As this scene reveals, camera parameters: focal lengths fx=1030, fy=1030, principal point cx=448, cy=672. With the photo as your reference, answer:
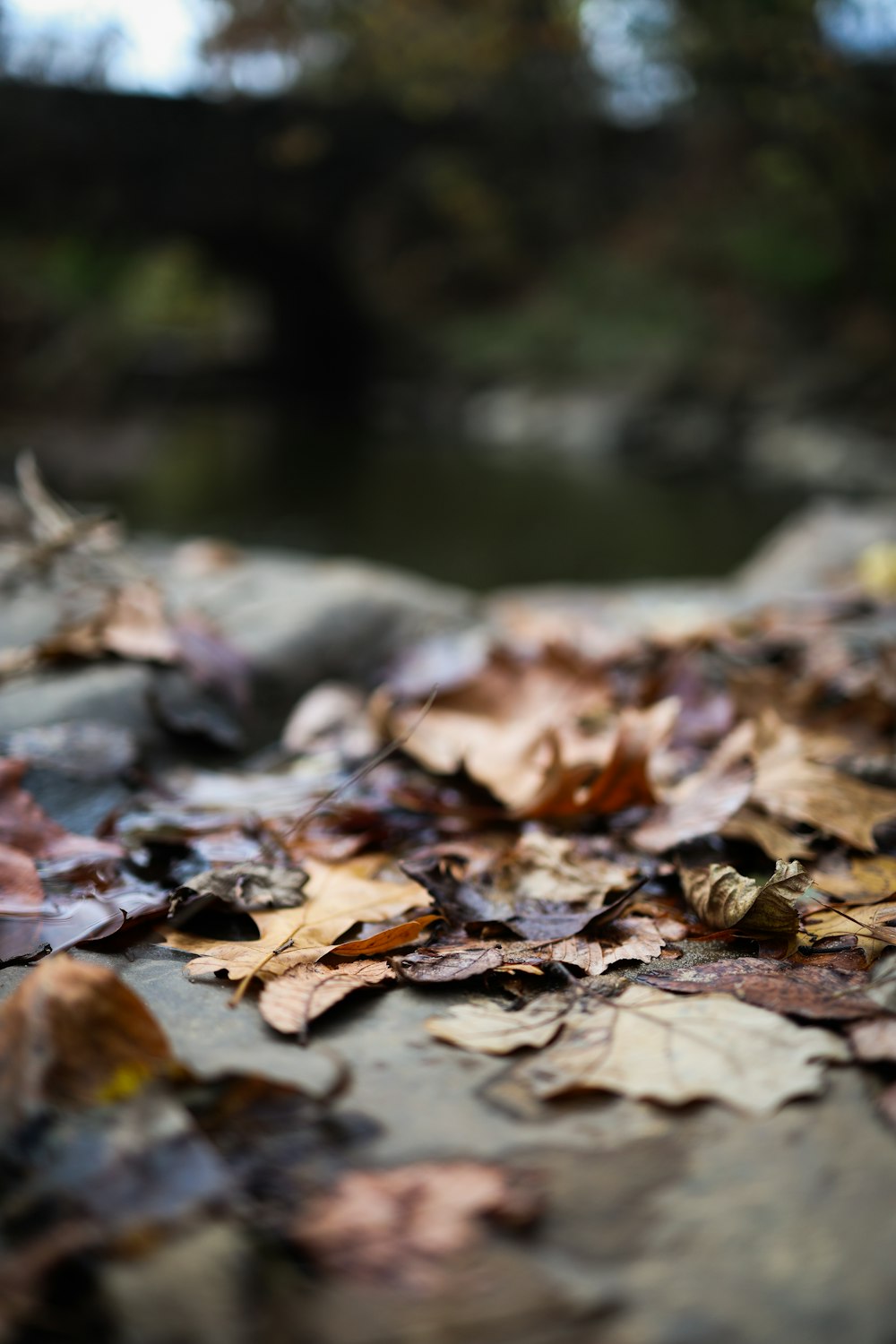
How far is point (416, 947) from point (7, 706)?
2.19 feet

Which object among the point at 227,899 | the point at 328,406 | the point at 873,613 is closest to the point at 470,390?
the point at 328,406

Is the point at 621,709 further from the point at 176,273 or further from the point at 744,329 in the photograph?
the point at 176,273

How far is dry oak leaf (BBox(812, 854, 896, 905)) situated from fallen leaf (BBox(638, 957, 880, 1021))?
0.46ft

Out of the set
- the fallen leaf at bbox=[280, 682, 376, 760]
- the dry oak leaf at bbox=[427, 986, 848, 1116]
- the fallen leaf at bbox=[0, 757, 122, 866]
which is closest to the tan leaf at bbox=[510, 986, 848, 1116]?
the dry oak leaf at bbox=[427, 986, 848, 1116]

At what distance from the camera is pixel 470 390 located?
514 inches

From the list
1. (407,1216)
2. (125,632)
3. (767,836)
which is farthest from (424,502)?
(407,1216)

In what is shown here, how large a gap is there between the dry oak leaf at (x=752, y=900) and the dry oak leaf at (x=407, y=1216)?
314mm

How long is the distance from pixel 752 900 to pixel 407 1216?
37cm

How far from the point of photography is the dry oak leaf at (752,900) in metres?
0.75

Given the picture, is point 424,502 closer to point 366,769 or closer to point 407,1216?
point 366,769

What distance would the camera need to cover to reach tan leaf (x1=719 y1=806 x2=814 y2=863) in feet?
2.92

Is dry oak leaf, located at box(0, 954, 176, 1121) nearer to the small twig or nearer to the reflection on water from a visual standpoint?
the small twig

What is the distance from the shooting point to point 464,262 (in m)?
15.9

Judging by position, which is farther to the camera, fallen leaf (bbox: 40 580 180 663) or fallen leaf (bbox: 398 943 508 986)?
fallen leaf (bbox: 40 580 180 663)
